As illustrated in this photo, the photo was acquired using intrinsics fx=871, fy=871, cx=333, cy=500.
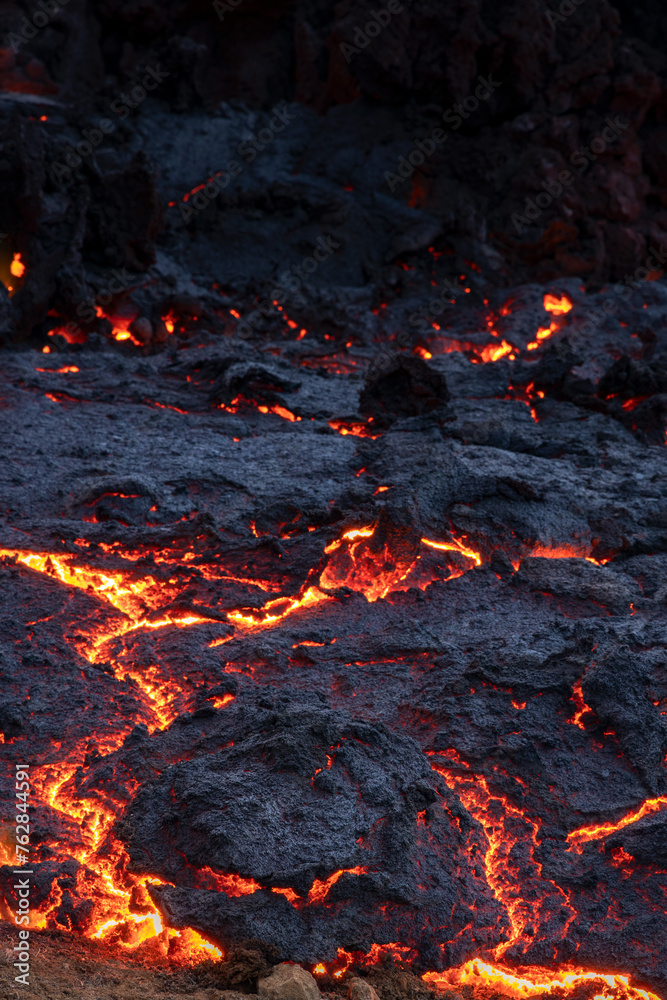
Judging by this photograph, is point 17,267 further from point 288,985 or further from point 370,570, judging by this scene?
point 288,985

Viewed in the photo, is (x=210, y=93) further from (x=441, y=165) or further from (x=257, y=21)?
(x=441, y=165)

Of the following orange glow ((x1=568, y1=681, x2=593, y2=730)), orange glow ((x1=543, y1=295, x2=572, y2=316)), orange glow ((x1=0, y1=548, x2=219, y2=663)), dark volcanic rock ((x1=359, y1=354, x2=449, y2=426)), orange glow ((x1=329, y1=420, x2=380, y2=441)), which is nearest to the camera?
orange glow ((x1=568, y1=681, x2=593, y2=730))

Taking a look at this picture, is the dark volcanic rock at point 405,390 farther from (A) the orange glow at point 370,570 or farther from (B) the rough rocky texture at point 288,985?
(B) the rough rocky texture at point 288,985

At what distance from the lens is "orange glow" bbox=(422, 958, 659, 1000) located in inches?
104

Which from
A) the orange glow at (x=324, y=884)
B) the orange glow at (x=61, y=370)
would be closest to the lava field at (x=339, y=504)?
the orange glow at (x=324, y=884)

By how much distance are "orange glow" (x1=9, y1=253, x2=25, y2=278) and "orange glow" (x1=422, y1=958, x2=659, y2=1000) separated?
24.1 feet

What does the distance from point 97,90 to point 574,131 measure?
226 inches

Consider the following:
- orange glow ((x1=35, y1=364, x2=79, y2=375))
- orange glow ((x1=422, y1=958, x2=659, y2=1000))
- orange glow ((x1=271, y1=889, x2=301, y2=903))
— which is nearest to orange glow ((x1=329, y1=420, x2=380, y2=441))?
orange glow ((x1=35, y1=364, x2=79, y2=375))

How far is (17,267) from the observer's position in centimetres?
821

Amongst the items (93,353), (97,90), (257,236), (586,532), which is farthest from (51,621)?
(97,90)

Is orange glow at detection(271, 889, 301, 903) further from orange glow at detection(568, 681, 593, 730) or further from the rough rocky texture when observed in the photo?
orange glow at detection(568, 681, 593, 730)

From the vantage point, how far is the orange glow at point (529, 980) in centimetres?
264

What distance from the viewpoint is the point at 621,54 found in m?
10.5

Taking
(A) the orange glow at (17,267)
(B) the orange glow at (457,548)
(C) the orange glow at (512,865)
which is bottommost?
(B) the orange glow at (457,548)
